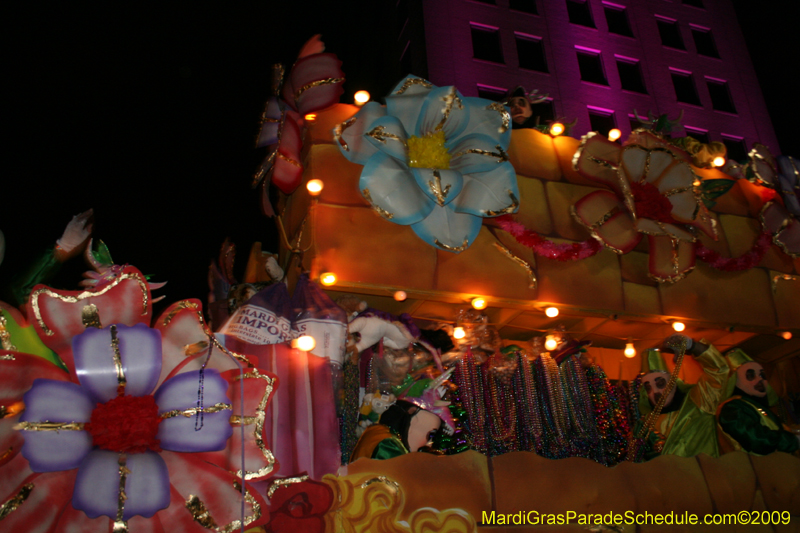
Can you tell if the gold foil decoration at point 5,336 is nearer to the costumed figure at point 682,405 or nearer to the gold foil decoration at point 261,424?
the gold foil decoration at point 261,424

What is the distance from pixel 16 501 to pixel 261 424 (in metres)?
0.82

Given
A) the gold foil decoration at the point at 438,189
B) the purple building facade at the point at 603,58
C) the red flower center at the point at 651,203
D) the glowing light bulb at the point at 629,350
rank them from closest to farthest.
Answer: the gold foil decoration at the point at 438,189 < the red flower center at the point at 651,203 < the glowing light bulb at the point at 629,350 < the purple building facade at the point at 603,58

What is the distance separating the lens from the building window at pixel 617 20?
424 inches

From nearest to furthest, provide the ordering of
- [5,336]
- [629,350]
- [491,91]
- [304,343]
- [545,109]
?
[5,336] → [304,343] → [629,350] → [491,91] → [545,109]

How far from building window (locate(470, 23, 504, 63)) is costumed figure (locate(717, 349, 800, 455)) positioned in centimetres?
720

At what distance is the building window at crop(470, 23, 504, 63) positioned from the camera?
970cm

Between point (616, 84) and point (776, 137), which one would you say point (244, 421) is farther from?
point (776, 137)

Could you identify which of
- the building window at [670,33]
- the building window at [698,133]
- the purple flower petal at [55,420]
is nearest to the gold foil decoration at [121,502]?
the purple flower petal at [55,420]

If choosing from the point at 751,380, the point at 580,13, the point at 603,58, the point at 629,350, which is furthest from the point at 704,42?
the point at 751,380

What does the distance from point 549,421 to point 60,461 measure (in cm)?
250

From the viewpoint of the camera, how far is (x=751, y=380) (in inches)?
147

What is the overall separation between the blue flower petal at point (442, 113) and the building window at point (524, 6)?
7.90 m

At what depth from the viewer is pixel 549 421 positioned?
3.40 m

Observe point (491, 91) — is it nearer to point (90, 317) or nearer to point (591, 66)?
point (591, 66)
